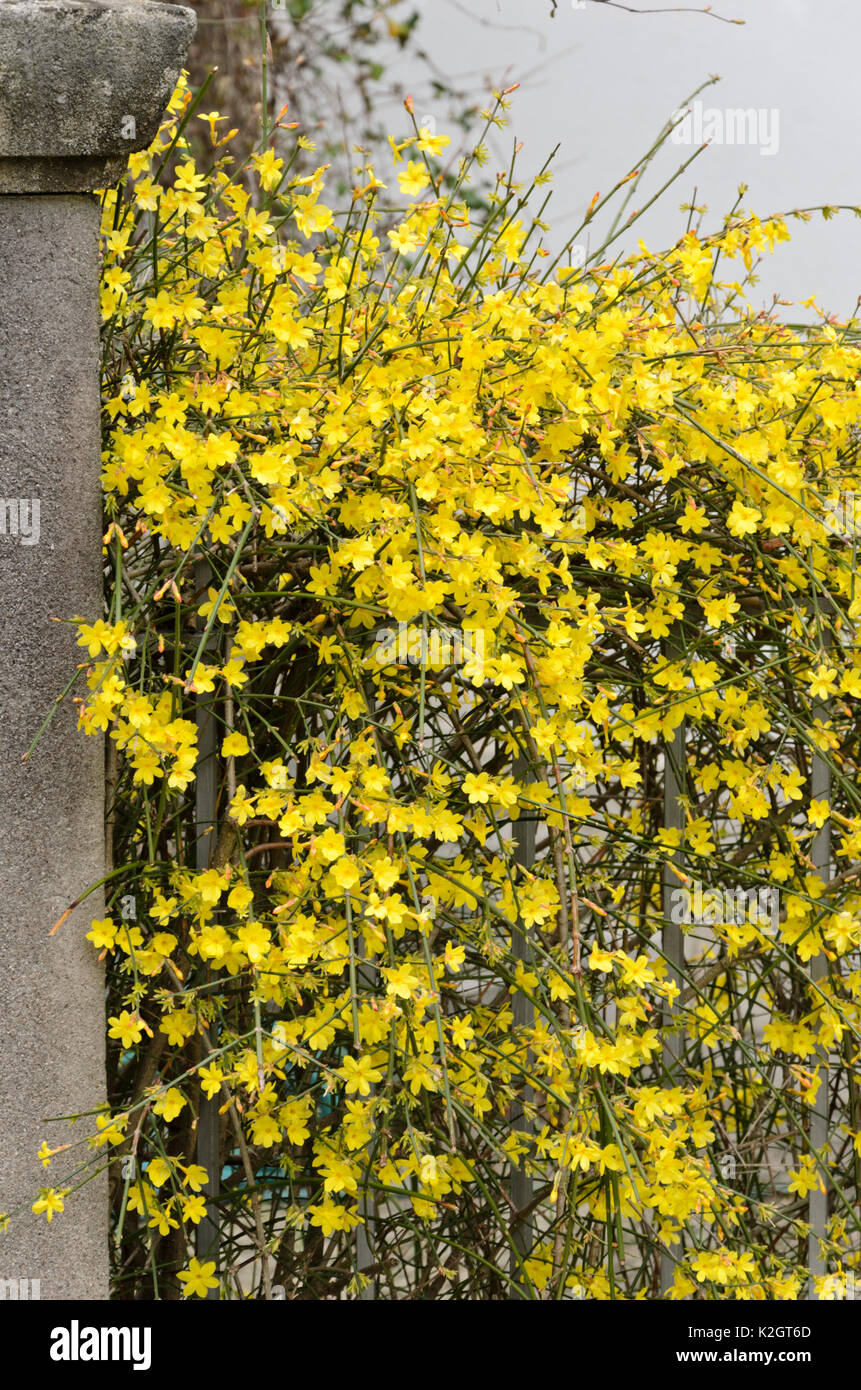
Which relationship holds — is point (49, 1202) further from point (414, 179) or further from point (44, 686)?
point (414, 179)

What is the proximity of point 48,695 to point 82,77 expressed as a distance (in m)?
0.82

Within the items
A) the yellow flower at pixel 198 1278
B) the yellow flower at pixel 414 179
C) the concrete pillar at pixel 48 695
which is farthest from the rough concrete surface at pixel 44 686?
the yellow flower at pixel 414 179

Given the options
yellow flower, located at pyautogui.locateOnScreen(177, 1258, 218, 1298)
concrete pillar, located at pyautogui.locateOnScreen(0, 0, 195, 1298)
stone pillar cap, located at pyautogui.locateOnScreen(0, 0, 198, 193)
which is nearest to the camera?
stone pillar cap, located at pyautogui.locateOnScreen(0, 0, 198, 193)

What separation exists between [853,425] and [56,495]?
1253 mm

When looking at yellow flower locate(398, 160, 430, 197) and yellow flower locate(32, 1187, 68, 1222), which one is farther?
yellow flower locate(398, 160, 430, 197)

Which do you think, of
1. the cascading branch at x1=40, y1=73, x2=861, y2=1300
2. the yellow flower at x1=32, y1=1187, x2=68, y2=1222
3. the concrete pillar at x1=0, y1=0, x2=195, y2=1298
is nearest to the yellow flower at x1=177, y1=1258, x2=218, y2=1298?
the cascading branch at x1=40, y1=73, x2=861, y2=1300

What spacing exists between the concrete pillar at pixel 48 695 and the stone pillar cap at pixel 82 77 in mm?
14

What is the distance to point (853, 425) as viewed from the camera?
2.08m

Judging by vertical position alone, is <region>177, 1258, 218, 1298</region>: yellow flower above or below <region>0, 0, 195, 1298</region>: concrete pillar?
below

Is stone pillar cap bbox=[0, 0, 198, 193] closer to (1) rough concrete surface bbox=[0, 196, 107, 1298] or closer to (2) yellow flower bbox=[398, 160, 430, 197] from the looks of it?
(1) rough concrete surface bbox=[0, 196, 107, 1298]

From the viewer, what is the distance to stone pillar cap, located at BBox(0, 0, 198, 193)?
1.65 m

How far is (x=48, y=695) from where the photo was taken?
181 centimetres

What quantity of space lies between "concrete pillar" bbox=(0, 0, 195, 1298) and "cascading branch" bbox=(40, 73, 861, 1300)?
0.22 ft

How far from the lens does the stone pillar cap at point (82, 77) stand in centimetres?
165
